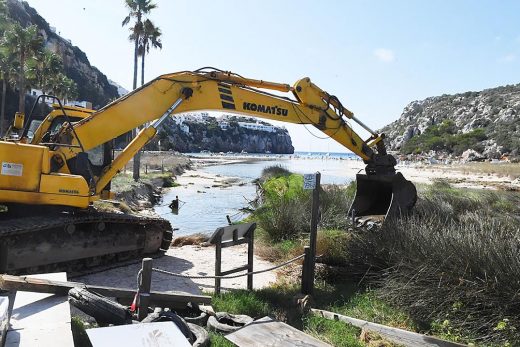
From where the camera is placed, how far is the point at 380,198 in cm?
1238

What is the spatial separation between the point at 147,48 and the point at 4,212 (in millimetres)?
29304

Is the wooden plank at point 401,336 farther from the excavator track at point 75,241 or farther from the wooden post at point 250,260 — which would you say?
the excavator track at point 75,241

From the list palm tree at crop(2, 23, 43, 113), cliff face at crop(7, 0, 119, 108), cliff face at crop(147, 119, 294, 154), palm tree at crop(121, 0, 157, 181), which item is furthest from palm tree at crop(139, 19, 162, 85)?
cliff face at crop(147, 119, 294, 154)

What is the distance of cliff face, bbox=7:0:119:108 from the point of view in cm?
9276

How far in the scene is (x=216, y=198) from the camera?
99.0ft

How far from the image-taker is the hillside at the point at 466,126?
73.6m

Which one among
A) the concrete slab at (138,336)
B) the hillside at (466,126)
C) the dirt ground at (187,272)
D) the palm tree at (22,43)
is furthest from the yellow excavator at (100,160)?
the hillside at (466,126)

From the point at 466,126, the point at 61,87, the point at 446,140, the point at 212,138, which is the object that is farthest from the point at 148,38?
the point at 212,138

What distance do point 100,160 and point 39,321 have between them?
617 centimetres

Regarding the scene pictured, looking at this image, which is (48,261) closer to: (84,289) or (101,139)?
(101,139)

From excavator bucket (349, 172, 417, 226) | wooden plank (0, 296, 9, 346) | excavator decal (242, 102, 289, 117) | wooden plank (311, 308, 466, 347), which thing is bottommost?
wooden plank (311, 308, 466, 347)

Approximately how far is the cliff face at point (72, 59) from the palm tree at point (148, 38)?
209 feet

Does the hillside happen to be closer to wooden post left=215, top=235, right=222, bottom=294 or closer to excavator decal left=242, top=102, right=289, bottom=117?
excavator decal left=242, top=102, right=289, bottom=117

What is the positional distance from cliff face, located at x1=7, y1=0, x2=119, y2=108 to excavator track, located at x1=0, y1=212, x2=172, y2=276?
298 feet
